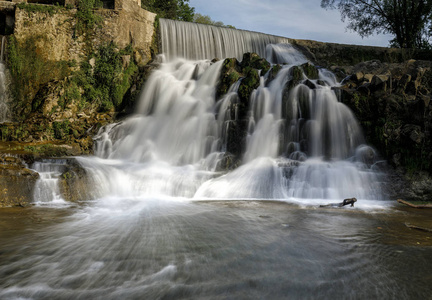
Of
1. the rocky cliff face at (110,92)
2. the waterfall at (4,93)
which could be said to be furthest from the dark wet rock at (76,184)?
the waterfall at (4,93)

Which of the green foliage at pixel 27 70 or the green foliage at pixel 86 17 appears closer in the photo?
the green foliage at pixel 27 70

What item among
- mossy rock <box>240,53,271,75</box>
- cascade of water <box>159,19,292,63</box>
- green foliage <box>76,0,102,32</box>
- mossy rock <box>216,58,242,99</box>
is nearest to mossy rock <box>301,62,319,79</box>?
mossy rock <box>240,53,271,75</box>

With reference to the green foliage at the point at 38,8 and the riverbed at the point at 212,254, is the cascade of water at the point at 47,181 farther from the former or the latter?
the green foliage at the point at 38,8

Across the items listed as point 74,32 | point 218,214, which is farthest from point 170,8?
point 218,214

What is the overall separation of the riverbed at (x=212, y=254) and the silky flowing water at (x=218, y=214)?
0.06 ft

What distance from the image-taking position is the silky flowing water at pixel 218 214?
118 inches

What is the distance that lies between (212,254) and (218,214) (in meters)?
2.16

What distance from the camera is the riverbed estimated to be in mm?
2850

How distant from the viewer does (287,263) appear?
3502mm

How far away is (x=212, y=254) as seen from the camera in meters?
3.76

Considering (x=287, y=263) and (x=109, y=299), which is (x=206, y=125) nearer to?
(x=287, y=263)

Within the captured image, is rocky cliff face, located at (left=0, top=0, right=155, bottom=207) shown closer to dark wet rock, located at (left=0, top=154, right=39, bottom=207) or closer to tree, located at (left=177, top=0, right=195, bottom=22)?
dark wet rock, located at (left=0, top=154, right=39, bottom=207)

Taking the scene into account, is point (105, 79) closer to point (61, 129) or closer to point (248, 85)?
point (61, 129)

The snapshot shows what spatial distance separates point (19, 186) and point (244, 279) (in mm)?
5796
